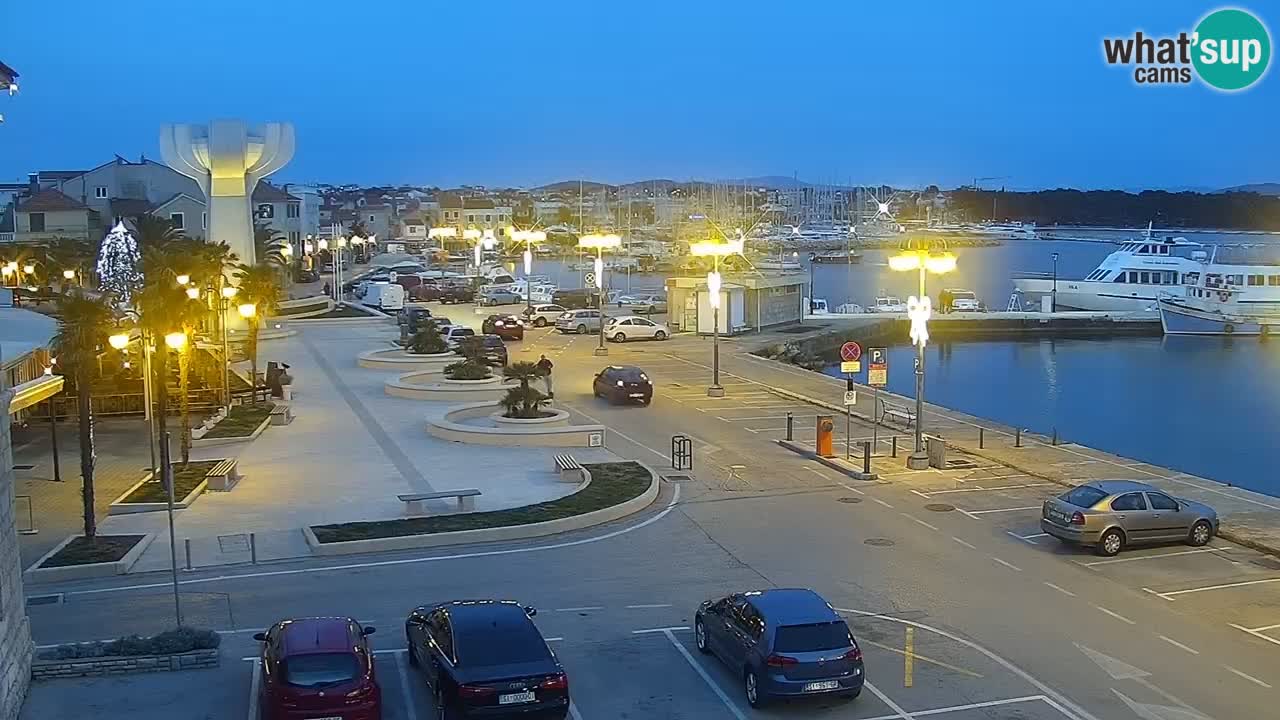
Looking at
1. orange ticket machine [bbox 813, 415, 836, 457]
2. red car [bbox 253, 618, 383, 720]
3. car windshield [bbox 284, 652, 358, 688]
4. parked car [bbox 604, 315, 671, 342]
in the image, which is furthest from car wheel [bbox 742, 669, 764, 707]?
parked car [bbox 604, 315, 671, 342]

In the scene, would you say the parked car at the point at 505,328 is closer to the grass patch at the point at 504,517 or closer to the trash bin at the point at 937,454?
the trash bin at the point at 937,454

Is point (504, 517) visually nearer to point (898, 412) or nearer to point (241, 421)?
point (241, 421)

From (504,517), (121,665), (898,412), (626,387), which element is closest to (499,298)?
(626,387)

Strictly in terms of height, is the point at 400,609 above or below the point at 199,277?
below

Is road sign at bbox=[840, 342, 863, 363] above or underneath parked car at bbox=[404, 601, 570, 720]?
above

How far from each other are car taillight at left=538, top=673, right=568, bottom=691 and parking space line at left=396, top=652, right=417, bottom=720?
1.80 meters

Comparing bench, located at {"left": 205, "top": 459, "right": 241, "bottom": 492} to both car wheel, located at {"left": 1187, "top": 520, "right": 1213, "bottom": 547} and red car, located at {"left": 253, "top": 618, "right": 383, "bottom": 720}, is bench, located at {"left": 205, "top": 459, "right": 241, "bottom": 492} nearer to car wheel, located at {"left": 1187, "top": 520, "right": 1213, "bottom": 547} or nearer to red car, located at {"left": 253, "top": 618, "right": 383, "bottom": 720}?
red car, located at {"left": 253, "top": 618, "right": 383, "bottom": 720}

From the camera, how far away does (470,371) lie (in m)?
42.0

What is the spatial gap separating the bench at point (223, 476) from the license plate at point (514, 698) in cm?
1553

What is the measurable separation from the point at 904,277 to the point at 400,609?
17949 cm

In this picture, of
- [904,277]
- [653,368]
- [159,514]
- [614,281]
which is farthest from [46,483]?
[904,277]

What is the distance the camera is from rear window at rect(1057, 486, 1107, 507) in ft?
70.8

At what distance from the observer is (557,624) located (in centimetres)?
1753

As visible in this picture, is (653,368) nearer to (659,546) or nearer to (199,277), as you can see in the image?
(199,277)
